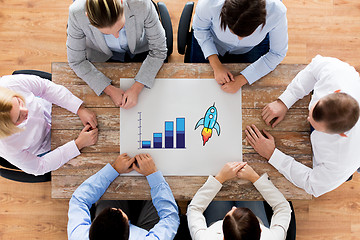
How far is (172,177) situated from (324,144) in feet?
2.23

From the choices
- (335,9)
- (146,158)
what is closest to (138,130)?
(146,158)

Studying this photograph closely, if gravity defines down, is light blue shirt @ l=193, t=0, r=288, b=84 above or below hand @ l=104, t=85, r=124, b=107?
above

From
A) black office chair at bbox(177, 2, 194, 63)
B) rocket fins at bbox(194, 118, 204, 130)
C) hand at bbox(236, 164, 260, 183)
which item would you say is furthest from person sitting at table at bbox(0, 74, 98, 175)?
hand at bbox(236, 164, 260, 183)

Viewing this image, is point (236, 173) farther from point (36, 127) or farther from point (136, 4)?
point (36, 127)

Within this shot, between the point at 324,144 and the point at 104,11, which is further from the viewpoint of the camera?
the point at 324,144

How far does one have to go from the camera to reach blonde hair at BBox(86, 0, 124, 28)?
3.33 feet

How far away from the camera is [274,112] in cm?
129

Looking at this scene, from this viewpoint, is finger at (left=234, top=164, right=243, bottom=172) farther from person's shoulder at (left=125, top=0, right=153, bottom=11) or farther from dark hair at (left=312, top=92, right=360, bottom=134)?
person's shoulder at (left=125, top=0, right=153, bottom=11)

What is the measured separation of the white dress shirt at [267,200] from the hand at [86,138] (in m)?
0.54

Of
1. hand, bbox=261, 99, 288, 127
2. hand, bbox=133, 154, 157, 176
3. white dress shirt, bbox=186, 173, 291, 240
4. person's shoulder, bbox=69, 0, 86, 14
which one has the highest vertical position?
person's shoulder, bbox=69, 0, 86, 14

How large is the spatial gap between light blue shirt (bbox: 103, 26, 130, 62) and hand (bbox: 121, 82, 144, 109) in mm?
225

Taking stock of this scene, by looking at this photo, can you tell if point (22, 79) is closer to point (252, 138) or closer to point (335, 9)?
point (252, 138)

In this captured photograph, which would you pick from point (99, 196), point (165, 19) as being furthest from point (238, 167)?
point (165, 19)

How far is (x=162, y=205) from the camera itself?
4.24 ft
